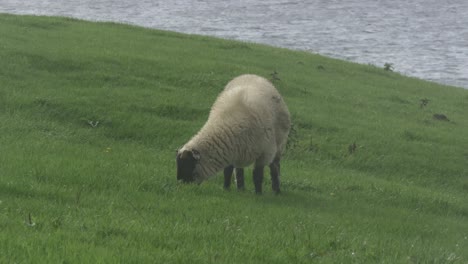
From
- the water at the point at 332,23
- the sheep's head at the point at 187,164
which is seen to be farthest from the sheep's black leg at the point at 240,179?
the water at the point at 332,23

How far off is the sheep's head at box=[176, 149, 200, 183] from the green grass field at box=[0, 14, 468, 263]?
0.21 meters

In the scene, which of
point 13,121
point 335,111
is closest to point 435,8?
point 335,111

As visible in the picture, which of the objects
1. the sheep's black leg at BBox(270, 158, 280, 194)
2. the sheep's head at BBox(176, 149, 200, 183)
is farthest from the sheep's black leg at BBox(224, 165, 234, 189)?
the sheep's head at BBox(176, 149, 200, 183)

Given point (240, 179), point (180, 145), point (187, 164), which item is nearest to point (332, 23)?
point (180, 145)

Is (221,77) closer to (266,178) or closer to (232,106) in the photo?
(266,178)

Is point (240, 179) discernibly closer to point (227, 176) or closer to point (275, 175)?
point (227, 176)

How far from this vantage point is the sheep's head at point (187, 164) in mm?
10945

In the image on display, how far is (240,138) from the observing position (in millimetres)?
11586

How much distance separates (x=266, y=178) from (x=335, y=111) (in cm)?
728

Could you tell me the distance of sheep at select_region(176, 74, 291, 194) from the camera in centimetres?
1127

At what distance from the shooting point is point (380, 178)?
1616 cm

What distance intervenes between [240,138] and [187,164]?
3.53ft

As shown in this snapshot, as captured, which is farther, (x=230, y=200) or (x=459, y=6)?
(x=459, y=6)

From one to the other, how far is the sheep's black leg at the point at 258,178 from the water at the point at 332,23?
28145 millimetres
